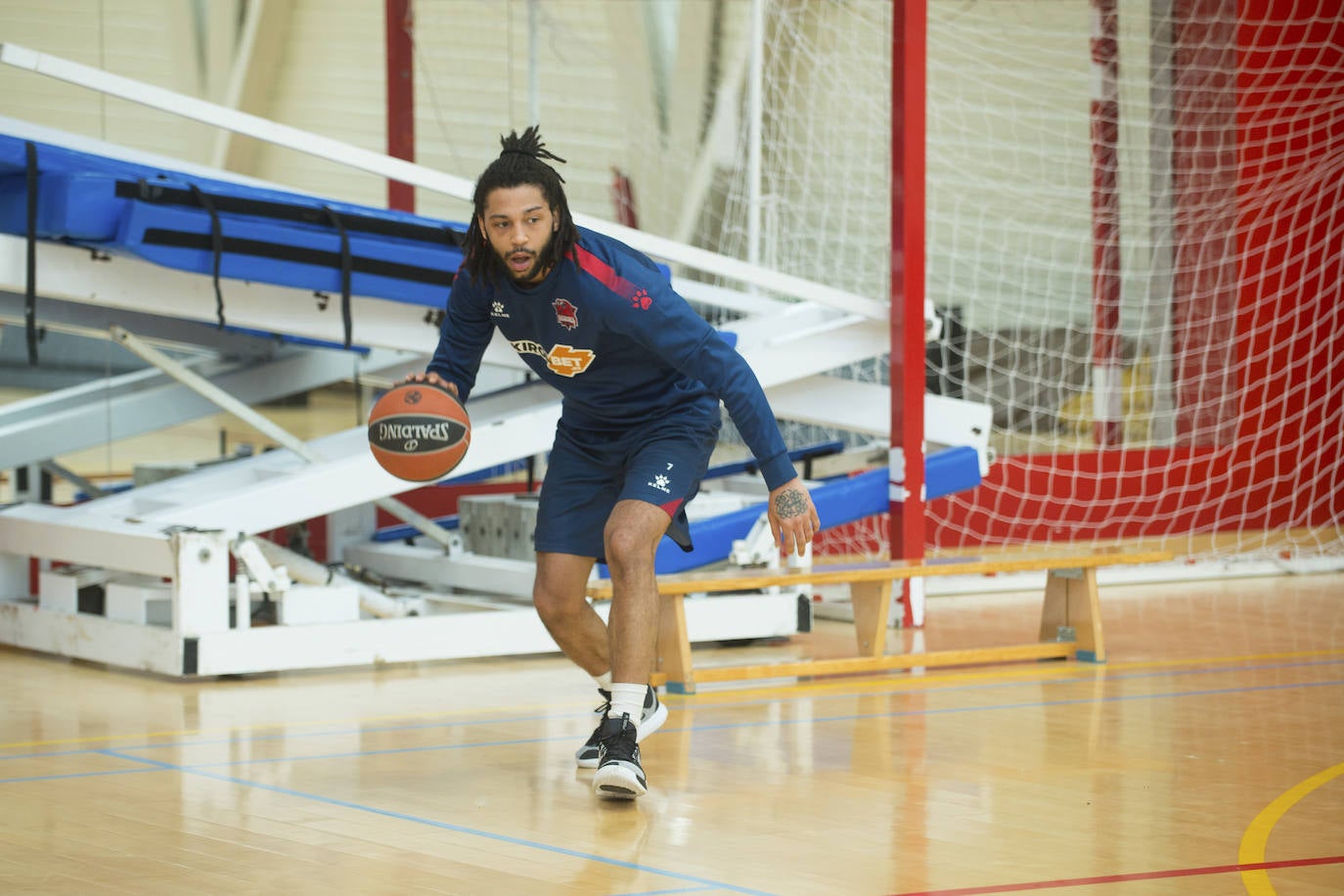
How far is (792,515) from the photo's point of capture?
12.1ft

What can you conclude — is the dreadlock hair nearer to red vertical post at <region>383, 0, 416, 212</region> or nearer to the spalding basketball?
the spalding basketball

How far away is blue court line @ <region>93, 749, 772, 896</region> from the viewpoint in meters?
2.98

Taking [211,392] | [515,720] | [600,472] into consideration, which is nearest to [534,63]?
[211,392]

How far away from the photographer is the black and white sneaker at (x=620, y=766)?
3.61m

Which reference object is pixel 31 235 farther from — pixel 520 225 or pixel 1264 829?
pixel 1264 829

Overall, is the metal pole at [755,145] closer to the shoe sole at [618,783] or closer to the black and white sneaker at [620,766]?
the black and white sneaker at [620,766]

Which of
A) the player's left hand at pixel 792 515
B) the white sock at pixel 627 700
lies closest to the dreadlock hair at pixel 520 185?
the player's left hand at pixel 792 515

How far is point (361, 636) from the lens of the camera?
5.66 metres

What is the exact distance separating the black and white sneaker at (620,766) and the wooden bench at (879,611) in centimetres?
126

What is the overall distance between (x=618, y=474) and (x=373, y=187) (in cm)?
479

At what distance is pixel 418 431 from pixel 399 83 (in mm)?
4991

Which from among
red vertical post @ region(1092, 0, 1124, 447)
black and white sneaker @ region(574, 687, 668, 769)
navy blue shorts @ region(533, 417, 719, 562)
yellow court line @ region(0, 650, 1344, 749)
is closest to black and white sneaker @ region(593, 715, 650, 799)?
black and white sneaker @ region(574, 687, 668, 769)

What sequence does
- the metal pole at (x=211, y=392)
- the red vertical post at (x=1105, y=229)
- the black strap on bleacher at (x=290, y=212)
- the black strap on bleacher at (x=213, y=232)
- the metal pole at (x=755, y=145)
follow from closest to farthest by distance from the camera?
1. the black strap on bleacher at (x=290, y=212)
2. the black strap on bleacher at (x=213, y=232)
3. the metal pole at (x=211, y=392)
4. the metal pole at (x=755, y=145)
5. the red vertical post at (x=1105, y=229)

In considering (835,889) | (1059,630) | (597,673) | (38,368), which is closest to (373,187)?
(38,368)
